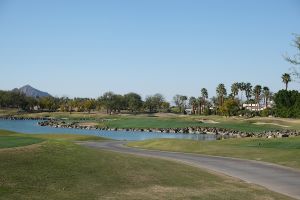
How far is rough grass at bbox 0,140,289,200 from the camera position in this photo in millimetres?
17141

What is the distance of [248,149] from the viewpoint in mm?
41938

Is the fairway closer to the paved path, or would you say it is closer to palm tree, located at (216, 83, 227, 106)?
the paved path

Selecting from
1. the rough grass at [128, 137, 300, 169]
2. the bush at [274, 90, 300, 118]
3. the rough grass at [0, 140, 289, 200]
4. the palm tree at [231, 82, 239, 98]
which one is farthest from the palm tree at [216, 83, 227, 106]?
the rough grass at [0, 140, 289, 200]

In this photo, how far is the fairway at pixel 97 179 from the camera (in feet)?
56.3

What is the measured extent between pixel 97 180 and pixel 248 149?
24784 millimetres

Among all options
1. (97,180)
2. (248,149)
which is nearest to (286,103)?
(248,149)

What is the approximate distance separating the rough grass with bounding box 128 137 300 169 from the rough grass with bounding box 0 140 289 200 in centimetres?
1044

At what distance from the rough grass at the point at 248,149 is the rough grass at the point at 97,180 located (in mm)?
10436

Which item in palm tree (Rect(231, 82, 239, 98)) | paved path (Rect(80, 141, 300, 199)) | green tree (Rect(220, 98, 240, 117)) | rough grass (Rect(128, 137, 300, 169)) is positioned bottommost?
paved path (Rect(80, 141, 300, 199))

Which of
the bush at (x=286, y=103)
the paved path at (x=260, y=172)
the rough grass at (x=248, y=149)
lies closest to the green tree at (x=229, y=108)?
the bush at (x=286, y=103)

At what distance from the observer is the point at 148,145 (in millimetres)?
51688

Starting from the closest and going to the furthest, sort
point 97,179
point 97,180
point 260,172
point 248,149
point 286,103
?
point 97,180 → point 97,179 → point 260,172 → point 248,149 → point 286,103

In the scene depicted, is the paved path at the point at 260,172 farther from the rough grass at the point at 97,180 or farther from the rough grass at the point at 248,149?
the rough grass at the point at 248,149

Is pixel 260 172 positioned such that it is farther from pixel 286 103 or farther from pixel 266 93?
pixel 266 93
